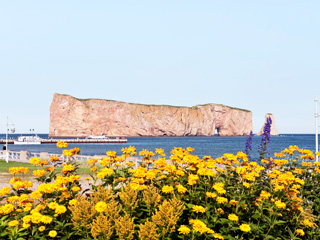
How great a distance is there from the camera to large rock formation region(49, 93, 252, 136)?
155m

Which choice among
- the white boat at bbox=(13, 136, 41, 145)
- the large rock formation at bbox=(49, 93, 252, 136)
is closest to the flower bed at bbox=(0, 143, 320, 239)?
A: the white boat at bbox=(13, 136, 41, 145)

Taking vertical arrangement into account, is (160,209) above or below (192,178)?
below

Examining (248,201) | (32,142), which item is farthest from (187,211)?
(32,142)

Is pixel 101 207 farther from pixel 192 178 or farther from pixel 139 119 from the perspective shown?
pixel 139 119

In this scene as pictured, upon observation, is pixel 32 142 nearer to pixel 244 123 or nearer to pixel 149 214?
pixel 244 123

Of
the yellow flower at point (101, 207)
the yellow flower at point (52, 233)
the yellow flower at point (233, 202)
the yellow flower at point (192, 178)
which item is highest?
the yellow flower at point (192, 178)

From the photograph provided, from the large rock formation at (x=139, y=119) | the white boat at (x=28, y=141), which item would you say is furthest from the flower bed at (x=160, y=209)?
the large rock formation at (x=139, y=119)

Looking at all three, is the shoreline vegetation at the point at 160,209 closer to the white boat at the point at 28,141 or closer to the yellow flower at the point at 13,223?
the yellow flower at the point at 13,223

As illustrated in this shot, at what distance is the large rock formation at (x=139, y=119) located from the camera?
15488cm

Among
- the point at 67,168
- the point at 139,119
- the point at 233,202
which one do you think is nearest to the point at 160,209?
the point at 233,202

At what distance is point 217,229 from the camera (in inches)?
211

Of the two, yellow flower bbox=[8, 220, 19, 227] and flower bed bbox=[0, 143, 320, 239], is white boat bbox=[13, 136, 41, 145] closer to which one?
flower bed bbox=[0, 143, 320, 239]

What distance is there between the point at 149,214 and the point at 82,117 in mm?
153552

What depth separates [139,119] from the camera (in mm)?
169500
